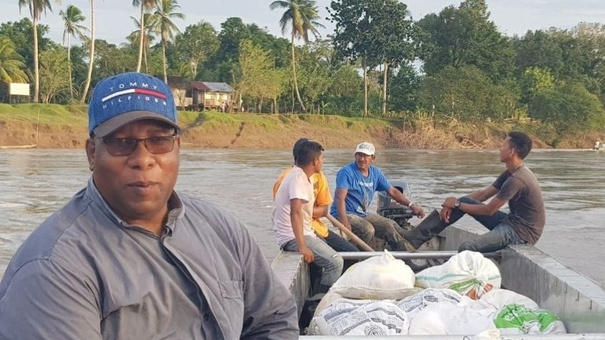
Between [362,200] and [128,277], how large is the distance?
632 cm

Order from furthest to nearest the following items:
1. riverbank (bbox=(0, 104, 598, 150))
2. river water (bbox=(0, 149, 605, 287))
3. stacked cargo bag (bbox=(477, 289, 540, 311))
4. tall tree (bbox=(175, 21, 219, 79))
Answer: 1. tall tree (bbox=(175, 21, 219, 79))
2. riverbank (bbox=(0, 104, 598, 150))
3. river water (bbox=(0, 149, 605, 287))
4. stacked cargo bag (bbox=(477, 289, 540, 311))

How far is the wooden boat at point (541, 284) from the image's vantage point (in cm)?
378

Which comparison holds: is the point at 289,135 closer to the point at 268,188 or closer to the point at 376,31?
the point at 376,31

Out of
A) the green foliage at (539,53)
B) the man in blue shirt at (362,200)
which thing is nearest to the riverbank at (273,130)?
the green foliage at (539,53)

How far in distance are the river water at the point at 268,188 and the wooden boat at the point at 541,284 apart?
3588 millimetres

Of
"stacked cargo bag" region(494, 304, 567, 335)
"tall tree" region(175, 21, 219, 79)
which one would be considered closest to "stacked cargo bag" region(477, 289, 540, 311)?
"stacked cargo bag" region(494, 304, 567, 335)

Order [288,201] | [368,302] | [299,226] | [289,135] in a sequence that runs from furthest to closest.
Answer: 1. [289,135]
2. [288,201]
3. [299,226]
4. [368,302]

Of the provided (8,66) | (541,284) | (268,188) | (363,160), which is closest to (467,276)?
(541,284)

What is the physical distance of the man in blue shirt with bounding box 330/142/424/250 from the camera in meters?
7.35

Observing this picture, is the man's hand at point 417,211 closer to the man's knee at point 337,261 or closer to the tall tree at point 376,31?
the man's knee at point 337,261

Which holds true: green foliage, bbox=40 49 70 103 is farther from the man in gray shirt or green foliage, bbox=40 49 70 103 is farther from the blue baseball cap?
the blue baseball cap

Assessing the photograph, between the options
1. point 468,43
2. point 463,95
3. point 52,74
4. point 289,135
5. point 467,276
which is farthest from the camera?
point 468,43

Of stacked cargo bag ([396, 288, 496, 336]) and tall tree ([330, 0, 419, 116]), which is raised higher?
tall tree ([330, 0, 419, 116])

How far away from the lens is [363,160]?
7609 millimetres
